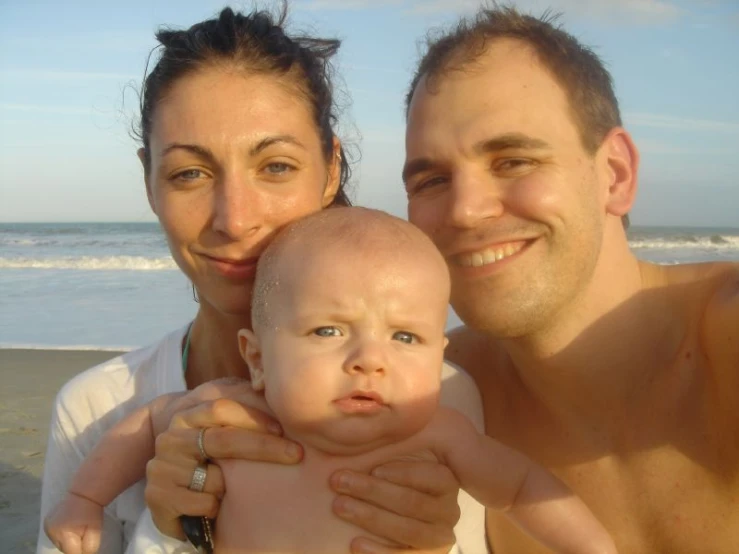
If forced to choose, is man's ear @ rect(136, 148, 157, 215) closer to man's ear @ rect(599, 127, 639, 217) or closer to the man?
the man

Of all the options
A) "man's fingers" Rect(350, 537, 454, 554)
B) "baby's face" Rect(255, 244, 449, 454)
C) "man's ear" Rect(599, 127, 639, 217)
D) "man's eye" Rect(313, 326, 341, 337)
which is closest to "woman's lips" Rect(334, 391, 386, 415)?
"baby's face" Rect(255, 244, 449, 454)

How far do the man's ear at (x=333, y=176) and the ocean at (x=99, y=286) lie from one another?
6.79 meters

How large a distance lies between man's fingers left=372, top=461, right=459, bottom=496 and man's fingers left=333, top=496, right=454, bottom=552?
4.1 inches

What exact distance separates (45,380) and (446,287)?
22.2 feet

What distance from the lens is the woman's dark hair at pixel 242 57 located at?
2869 mm

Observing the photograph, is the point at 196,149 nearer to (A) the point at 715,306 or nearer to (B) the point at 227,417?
(B) the point at 227,417

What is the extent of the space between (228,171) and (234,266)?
0.36m

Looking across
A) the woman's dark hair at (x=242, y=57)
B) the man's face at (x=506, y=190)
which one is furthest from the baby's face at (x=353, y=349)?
the woman's dark hair at (x=242, y=57)

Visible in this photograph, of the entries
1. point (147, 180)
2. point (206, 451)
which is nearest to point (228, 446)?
point (206, 451)

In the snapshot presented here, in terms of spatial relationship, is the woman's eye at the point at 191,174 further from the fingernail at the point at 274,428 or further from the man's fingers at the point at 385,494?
the man's fingers at the point at 385,494

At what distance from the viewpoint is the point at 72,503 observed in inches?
108

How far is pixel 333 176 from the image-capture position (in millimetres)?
3195

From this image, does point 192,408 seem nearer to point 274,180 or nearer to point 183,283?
point 274,180

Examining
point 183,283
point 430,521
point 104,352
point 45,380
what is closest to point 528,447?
point 430,521
